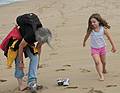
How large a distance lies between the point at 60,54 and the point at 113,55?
49.0 inches

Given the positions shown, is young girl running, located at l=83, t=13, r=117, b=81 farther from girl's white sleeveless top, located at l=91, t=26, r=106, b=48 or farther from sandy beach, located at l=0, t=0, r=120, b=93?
sandy beach, located at l=0, t=0, r=120, b=93

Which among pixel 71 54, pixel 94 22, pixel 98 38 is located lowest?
pixel 71 54

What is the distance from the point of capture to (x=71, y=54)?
998 cm

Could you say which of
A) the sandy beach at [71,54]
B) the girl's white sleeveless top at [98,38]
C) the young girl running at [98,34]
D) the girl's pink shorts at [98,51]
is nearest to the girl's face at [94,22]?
the young girl running at [98,34]

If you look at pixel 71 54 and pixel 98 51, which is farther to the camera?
pixel 71 54

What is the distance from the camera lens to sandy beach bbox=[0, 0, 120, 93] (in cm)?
762

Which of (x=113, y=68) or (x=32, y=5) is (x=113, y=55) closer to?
(x=113, y=68)

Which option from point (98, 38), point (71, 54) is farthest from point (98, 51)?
point (71, 54)

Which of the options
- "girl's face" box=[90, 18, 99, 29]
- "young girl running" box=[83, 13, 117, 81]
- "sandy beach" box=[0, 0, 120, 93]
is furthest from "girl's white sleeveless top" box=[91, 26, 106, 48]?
"sandy beach" box=[0, 0, 120, 93]

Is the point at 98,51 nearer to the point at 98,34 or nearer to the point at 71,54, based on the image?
the point at 98,34

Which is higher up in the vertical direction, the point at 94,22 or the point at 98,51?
the point at 94,22

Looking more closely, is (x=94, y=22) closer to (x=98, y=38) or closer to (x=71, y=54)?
(x=98, y=38)

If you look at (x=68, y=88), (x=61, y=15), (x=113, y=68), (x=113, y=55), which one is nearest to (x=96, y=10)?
(x=61, y=15)

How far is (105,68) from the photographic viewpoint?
839 cm
